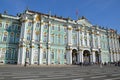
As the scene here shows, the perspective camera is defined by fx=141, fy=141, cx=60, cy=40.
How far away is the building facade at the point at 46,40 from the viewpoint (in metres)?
42.5

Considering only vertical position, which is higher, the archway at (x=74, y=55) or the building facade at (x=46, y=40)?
the building facade at (x=46, y=40)

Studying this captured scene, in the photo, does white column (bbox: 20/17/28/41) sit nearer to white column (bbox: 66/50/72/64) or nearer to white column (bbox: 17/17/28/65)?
white column (bbox: 17/17/28/65)

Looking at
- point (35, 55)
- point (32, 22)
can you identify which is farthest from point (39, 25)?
point (35, 55)

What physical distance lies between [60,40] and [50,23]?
6.97 metres

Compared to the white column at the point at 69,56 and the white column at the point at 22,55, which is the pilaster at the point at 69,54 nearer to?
the white column at the point at 69,56

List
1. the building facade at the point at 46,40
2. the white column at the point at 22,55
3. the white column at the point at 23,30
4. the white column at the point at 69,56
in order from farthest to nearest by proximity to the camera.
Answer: the white column at the point at 69,56 → the white column at the point at 23,30 → the building facade at the point at 46,40 → the white column at the point at 22,55

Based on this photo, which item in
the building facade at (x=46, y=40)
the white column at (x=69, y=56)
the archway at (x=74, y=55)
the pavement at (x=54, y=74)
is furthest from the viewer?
the archway at (x=74, y=55)

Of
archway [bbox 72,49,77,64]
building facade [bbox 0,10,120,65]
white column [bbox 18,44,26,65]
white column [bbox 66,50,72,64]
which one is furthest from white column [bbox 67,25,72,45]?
white column [bbox 18,44,26,65]

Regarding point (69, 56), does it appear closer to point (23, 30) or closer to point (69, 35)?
point (69, 35)

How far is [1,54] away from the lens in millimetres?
40875

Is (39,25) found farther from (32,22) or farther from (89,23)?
(89,23)

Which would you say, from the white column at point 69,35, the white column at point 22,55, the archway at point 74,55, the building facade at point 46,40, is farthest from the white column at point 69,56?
the white column at point 22,55

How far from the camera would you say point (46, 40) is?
→ 4706cm

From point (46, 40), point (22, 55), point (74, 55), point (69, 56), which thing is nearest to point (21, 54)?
point (22, 55)
